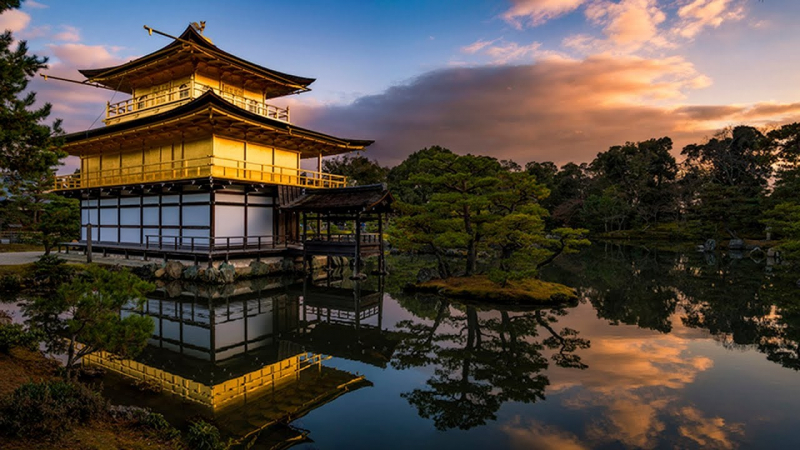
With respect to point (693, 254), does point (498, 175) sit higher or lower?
higher

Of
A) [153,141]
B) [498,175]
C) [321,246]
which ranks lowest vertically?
[321,246]

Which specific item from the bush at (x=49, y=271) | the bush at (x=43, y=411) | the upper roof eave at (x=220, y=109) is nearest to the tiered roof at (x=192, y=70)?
the upper roof eave at (x=220, y=109)

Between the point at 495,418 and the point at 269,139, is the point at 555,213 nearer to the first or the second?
the point at 269,139

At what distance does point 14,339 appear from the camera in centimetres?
866

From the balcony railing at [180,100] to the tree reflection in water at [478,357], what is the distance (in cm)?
2164

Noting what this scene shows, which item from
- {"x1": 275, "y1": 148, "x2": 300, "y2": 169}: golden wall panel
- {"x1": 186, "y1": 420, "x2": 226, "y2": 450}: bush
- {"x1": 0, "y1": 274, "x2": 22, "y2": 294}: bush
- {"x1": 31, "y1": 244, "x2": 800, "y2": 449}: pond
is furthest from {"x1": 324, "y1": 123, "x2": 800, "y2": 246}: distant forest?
{"x1": 186, "y1": 420, "x2": 226, "y2": 450}: bush

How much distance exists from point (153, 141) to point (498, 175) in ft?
75.0

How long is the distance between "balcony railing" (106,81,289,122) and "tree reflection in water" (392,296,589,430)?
21.6 metres

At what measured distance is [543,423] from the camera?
7520 mm

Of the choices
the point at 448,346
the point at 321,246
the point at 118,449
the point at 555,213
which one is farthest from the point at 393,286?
the point at 555,213

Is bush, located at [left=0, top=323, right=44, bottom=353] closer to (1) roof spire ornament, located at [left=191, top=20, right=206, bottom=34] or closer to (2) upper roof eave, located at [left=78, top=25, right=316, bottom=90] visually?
(2) upper roof eave, located at [left=78, top=25, right=316, bottom=90]

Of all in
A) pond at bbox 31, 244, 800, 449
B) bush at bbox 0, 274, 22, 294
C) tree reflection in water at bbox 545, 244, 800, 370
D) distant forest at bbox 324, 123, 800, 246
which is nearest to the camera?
pond at bbox 31, 244, 800, 449

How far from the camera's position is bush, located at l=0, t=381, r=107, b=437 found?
201 inches

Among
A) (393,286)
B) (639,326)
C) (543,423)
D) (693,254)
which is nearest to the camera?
(543,423)
